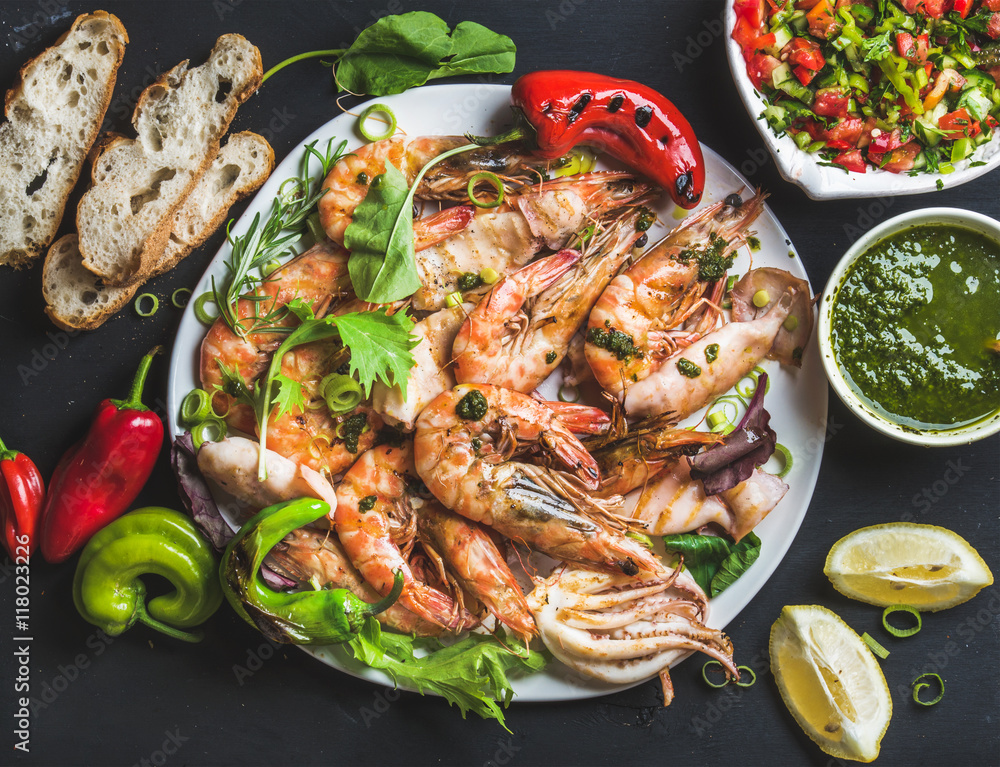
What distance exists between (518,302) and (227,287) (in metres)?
1.30

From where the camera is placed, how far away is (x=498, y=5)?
3.07m

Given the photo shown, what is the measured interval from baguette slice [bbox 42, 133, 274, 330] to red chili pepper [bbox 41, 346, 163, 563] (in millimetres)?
379

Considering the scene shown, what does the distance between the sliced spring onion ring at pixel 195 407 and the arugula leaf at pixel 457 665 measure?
3.77 ft

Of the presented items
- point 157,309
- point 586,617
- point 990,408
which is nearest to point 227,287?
point 157,309

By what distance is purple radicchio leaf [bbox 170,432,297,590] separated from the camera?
2.79 m

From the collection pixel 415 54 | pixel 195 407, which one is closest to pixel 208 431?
pixel 195 407

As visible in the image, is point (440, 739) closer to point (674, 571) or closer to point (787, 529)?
point (674, 571)

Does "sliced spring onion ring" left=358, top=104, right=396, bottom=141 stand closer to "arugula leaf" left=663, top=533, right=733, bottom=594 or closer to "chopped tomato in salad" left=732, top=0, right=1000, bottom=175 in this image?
"chopped tomato in salad" left=732, top=0, right=1000, bottom=175

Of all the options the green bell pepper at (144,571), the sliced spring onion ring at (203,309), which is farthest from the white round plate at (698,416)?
the green bell pepper at (144,571)

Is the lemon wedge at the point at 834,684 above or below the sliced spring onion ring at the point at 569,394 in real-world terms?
below

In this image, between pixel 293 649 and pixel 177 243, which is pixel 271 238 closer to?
pixel 177 243

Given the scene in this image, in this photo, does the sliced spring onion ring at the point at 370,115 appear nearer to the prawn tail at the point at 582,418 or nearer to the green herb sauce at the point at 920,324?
the prawn tail at the point at 582,418

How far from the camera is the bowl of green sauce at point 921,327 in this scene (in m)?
2.77

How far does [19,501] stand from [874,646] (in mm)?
4079
